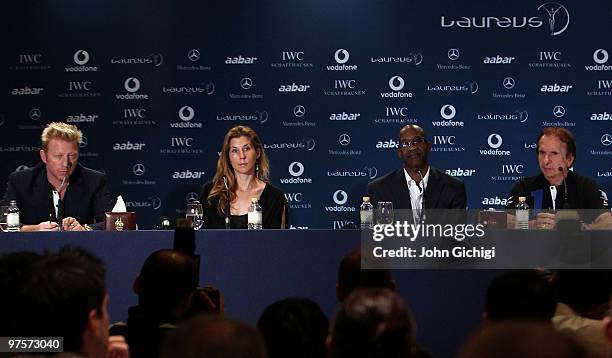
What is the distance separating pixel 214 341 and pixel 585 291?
2017 mm

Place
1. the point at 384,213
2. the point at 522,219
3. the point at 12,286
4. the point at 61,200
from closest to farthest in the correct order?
the point at 12,286
the point at 522,219
the point at 384,213
the point at 61,200

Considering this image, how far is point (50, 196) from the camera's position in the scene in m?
5.11

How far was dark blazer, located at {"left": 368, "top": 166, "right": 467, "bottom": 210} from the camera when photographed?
530cm

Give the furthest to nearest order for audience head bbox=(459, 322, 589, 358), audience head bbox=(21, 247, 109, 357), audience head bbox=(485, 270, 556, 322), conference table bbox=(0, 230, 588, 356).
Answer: conference table bbox=(0, 230, 588, 356)
audience head bbox=(485, 270, 556, 322)
audience head bbox=(21, 247, 109, 357)
audience head bbox=(459, 322, 589, 358)

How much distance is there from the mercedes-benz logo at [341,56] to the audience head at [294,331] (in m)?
5.12

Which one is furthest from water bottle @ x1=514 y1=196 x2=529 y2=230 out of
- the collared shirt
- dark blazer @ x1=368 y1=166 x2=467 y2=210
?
the collared shirt

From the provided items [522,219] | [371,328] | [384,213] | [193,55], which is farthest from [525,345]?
[193,55]

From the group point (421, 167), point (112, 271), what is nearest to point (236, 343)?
point (112, 271)

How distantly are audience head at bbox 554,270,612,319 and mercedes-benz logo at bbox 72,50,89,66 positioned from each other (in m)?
5.24

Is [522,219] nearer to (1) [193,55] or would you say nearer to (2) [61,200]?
(2) [61,200]

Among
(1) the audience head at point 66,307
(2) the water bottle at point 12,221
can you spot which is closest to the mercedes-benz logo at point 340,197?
(2) the water bottle at point 12,221

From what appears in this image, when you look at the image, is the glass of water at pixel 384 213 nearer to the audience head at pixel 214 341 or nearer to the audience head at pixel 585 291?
the audience head at pixel 585 291

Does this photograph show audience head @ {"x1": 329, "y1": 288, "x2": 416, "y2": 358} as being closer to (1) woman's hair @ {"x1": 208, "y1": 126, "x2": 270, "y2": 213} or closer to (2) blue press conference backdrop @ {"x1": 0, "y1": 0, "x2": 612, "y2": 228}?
(1) woman's hair @ {"x1": 208, "y1": 126, "x2": 270, "y2": 213}

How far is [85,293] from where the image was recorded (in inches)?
81.8
